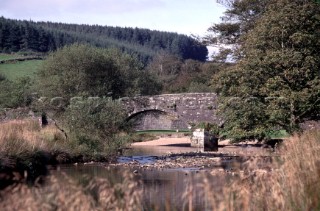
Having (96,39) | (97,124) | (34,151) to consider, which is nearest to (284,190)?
(34,151)

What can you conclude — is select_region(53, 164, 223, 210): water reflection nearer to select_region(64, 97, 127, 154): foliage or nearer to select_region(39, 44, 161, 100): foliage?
select_region(64, 97, 127, 154): foliage

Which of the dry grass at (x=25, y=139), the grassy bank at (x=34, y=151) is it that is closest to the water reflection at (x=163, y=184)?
the grassy bank at (x=34, y=151)

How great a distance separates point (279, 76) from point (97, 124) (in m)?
6.75

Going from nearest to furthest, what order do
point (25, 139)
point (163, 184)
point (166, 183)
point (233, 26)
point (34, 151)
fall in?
point (163, 184) < point (166, 183) < point (34, 151) < point (25, 139) < point (233, 26)

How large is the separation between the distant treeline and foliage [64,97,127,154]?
56713mm

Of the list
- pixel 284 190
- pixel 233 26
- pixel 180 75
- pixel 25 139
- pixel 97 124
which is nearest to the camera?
pixel 284 190

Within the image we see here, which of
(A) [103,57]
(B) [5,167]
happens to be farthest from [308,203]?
(A) [103,57]

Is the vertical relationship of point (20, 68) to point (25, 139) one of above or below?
above

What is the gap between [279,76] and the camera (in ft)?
67.8

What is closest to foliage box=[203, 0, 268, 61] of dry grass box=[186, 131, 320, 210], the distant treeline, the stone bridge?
the stone bridge

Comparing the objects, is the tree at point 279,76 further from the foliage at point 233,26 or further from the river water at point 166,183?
the foliage at point 233,26

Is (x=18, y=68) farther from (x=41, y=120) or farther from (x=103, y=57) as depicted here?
(x=41, y=120)

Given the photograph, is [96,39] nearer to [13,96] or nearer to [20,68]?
[20,68]

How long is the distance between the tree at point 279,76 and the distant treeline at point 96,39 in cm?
6021
